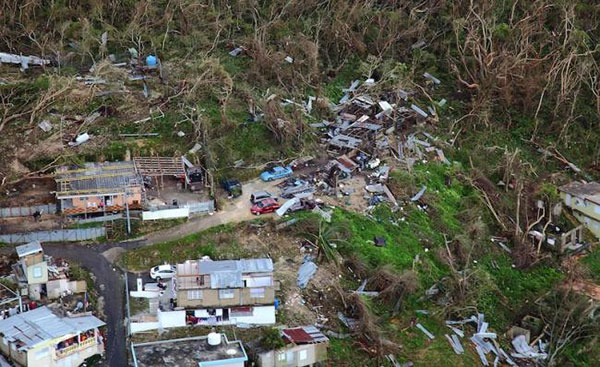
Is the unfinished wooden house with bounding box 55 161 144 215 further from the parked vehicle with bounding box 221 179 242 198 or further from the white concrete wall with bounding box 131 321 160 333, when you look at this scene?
the white concrete wall with bounding box 131 321 160 333

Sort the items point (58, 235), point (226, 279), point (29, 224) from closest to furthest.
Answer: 1. point (226, 279)
2. point (58, 235)
3. point (29, 224)

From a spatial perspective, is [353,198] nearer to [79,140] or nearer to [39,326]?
[79,140]

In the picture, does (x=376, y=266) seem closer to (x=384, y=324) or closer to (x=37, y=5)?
(x=384, y=324)

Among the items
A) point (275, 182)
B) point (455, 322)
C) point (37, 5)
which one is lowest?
point (455, 322)

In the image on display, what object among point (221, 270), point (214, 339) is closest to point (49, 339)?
point (214, 339)

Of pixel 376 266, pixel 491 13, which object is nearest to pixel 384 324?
pixel 376 266

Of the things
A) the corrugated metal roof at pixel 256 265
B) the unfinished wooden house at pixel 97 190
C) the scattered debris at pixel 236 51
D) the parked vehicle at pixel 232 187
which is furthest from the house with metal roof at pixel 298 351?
the scattered debris at pixel 236 51
